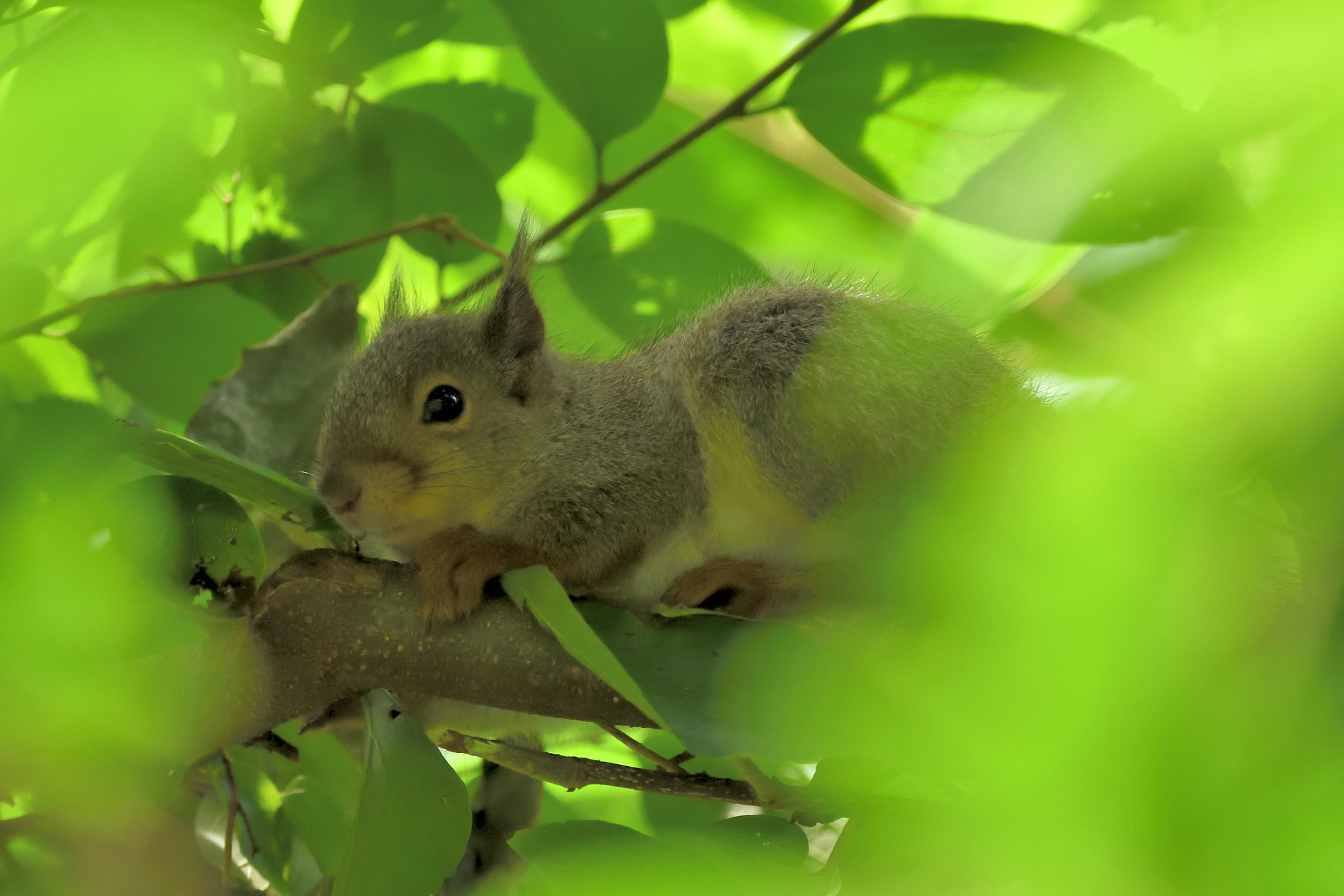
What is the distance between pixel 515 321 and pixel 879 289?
0.76 metres

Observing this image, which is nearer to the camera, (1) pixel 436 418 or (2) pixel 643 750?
(2) pixel 643 750

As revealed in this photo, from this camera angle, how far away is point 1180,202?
158 centimetres

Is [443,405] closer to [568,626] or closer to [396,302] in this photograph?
[396,302]

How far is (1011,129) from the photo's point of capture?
1.77 meters

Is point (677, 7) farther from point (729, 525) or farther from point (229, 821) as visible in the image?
point (229, 821)

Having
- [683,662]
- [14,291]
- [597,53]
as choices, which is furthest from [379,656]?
[597,53]

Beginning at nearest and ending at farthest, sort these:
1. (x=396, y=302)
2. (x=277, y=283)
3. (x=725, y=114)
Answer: (x=725, y=114), (x=277, y=283), (x=396, y=302)

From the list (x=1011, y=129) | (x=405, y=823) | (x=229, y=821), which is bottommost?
(x=229, y=821)

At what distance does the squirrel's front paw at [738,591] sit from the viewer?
1798 mm

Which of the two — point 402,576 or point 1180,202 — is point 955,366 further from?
point 402,576

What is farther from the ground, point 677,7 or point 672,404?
point 677,7

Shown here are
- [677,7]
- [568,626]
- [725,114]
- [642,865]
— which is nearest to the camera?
[642,865]

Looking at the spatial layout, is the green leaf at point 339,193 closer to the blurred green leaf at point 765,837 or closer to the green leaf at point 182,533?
the green leaf at point 182,533

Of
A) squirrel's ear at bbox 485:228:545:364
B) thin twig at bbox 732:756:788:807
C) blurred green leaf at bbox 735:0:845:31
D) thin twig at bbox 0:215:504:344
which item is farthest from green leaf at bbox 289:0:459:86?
thin twig at bbox 732:756:788:807
